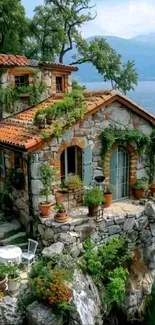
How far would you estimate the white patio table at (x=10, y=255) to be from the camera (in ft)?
34.3

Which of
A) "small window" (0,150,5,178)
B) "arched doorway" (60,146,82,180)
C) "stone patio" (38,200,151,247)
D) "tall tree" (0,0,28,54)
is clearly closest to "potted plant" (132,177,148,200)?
"stone patio" (38,200,151,247)

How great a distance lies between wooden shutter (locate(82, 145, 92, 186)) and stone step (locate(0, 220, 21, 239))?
10.0ft

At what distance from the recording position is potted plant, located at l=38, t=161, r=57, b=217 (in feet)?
40.4

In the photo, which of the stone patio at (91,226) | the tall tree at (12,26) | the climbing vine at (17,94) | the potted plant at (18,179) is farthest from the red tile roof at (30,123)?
the tall tree at (12,26)

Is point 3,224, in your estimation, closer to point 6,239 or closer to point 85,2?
point 6,239

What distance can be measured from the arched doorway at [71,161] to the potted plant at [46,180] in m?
0.84

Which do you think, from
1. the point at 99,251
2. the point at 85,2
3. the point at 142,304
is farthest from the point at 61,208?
the point at 85,2

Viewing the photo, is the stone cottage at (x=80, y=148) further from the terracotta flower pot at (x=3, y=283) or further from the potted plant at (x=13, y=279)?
the terracotta flower pot at (x=3, y=283)

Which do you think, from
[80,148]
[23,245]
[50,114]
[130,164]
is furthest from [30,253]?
[130,164]

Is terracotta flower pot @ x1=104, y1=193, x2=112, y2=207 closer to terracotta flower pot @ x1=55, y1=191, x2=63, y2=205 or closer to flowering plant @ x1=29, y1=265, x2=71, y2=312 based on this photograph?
terracotta flower pot @ x1=55, y1=191, x2=63, y2=205

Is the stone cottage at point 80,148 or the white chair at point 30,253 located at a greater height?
the stone cottage at point 80,148

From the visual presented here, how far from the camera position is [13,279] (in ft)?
31.7

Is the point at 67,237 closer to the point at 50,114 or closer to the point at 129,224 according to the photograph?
→ the point at 129,224

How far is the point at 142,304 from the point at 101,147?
19.9 feet
